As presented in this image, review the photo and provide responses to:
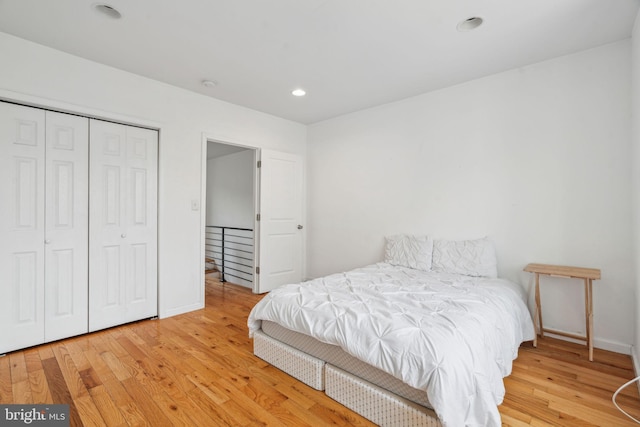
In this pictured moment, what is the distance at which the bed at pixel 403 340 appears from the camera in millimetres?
1481

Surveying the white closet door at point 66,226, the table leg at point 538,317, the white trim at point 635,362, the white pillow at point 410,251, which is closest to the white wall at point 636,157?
the white trim at point 635,362

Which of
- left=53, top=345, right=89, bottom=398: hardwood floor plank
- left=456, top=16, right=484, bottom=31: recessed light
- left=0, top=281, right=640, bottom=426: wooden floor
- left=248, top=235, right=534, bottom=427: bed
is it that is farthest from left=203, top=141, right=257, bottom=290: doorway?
left=456, top=16, right=484, bottom=31: recessed light

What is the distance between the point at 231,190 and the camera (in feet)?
19.2

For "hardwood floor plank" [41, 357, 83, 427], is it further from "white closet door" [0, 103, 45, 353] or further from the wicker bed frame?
the wicker bed frame

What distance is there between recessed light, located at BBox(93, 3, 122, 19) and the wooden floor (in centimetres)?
258

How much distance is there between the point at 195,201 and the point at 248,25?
2058 mm

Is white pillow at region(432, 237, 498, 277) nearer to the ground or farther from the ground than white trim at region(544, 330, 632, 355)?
farther from the ground

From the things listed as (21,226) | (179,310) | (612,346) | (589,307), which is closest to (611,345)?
(612,346)

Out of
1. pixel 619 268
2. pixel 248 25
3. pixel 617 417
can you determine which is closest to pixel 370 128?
pixel 248 25

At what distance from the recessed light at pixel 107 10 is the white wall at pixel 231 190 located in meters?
3.08

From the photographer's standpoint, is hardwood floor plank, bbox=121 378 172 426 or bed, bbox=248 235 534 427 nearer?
bed, bbox=248 235 534 427

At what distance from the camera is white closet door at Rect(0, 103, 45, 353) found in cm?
246

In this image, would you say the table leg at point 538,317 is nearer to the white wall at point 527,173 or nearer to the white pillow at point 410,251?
the white wall at point 527,173

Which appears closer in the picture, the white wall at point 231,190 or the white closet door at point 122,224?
the white closet door at point 122,224
